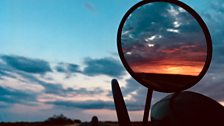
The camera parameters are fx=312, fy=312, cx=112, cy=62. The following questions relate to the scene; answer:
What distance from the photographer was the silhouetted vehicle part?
507cm

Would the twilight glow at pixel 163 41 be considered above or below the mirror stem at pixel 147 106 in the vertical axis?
above

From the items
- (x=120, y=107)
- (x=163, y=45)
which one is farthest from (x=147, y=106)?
(x=163, y=45)

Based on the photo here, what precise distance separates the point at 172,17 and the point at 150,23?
49 cm

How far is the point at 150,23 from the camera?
21.6 feet

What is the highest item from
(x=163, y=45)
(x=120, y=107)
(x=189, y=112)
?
(x=163, y=45)

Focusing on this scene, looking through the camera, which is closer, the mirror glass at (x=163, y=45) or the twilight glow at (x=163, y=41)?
the mirror glass at (x=163, y=45)

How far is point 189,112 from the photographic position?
16.7ft

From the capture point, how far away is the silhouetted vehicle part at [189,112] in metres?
5.07

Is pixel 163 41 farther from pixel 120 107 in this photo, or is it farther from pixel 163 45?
pixel 120 107

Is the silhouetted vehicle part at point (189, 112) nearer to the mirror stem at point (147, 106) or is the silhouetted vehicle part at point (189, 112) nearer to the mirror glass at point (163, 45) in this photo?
the mirror stem at point (147, 106)

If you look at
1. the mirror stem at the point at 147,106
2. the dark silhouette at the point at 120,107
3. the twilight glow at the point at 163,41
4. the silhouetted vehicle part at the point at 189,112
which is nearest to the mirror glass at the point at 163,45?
the twilight glow at the point at 163,41

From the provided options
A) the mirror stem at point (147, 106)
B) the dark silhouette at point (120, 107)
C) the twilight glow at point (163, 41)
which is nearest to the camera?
the dark silhouette at point (120, 107)

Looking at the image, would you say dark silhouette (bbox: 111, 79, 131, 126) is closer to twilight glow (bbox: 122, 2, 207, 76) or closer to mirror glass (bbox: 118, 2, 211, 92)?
mirror glass (bbox: 118, 2, 211, 92)

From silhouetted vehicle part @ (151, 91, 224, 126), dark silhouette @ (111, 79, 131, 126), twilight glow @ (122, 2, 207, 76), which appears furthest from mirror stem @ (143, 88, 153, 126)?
dark silhouette @ (111, 79, 131, 126)
